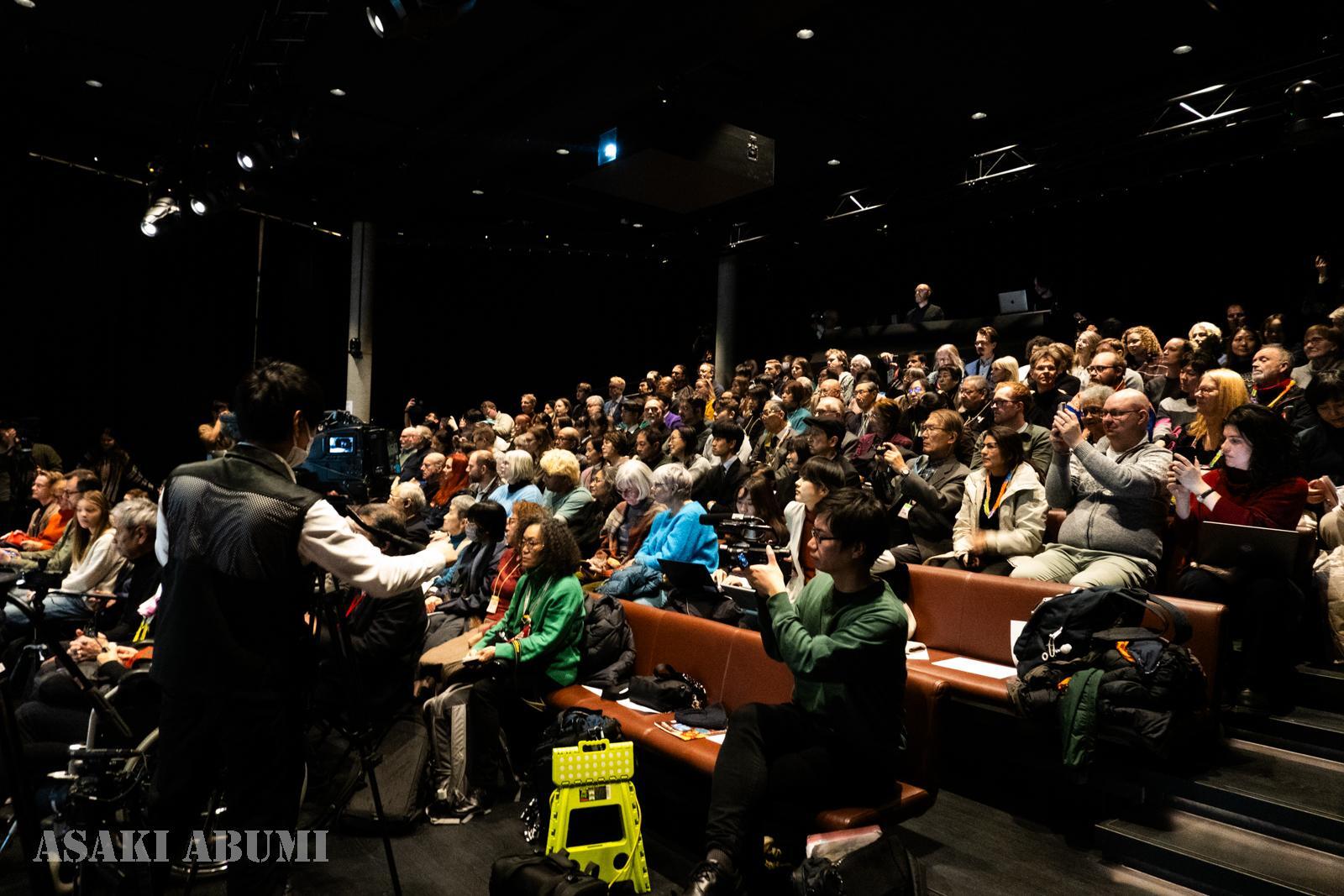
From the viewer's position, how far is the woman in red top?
321 centimetres

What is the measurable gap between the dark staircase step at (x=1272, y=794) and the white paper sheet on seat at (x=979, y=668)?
60 cm

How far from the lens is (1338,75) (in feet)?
22.1

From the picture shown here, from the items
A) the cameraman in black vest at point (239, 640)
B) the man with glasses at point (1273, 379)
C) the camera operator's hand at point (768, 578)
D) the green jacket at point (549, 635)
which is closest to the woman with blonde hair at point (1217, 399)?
the man with glasses at point (1273, 379)

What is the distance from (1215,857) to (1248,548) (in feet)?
4.13

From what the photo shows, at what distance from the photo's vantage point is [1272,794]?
9.07 feet

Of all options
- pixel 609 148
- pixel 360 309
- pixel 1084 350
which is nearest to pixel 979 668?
pixel 1084 350

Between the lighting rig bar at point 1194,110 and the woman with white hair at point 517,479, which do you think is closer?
the woman with white hair at point 517,479

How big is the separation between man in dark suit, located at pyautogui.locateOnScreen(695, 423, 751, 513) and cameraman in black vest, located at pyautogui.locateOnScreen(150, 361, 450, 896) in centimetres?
436

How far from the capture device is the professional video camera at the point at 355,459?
22.2 feet

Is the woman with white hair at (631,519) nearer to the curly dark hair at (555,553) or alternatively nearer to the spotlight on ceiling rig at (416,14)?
the curly dark hair at (555,553)

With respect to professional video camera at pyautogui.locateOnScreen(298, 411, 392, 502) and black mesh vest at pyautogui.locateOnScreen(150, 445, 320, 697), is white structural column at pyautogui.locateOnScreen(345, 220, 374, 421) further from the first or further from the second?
black mesh vest at pyautogui.locateOnScreen(150, 445, 320, 697)

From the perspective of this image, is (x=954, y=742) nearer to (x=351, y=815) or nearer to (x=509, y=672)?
(x=509, y=672)

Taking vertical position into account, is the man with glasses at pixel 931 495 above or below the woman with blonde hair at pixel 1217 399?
below

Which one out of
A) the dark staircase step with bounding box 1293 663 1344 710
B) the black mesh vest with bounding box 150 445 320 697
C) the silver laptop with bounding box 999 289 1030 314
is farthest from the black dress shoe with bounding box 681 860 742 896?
the silver laptop with bounding box 999 289 1030 314
